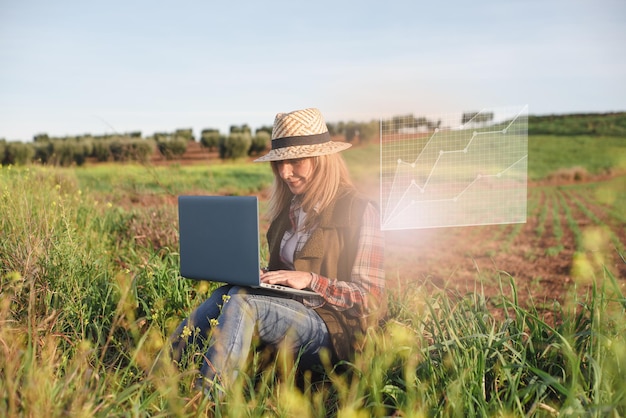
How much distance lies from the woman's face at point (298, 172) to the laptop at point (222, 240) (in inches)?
18.6

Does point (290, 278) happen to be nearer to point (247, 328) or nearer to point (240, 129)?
Result: point (247, 328)

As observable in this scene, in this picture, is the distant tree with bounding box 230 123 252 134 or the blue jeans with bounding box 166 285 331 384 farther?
the distant tree with bounding box 230 123 252 134

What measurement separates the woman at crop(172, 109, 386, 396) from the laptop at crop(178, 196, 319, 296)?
0.30ft

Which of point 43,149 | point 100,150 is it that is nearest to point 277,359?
point 100,150

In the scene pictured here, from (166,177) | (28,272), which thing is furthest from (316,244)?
(166,177)

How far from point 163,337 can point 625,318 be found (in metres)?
2.30

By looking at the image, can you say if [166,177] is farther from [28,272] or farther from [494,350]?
[494,350]

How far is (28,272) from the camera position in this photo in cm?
345

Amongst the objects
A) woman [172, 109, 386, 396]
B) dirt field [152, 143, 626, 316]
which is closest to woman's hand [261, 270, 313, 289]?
woman [172, 109, 386, 396]

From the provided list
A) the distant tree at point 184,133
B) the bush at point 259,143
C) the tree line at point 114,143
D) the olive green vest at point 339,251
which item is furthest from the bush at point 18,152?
the olive green vest at point 339,251

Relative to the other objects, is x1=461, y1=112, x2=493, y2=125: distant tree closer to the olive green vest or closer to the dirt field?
the dirt field

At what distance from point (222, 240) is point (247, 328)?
1.34 feet

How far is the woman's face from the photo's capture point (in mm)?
2982
